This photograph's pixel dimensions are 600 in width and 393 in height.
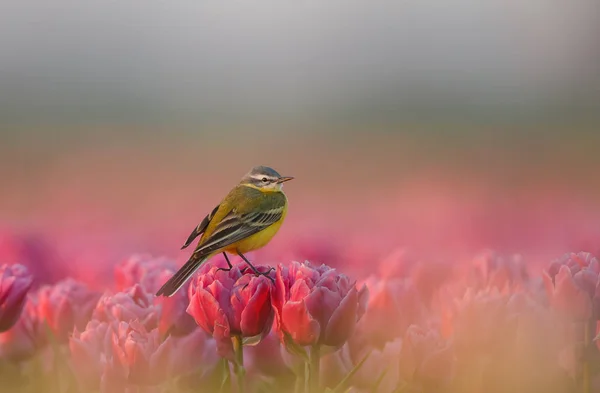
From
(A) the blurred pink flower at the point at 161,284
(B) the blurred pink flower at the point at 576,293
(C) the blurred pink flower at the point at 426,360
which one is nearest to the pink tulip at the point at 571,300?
(B) the blurred pink flower at the point at 576,293

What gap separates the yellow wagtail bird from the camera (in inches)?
113

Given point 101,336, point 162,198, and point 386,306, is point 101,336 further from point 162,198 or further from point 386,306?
point 162,198

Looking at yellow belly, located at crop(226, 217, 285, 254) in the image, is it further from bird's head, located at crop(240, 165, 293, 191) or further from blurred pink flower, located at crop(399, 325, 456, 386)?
blurred pink flower, located at crop(399, 325, 456, 386)

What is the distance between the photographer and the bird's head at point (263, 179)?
4.03 meters

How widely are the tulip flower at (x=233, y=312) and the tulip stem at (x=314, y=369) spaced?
0.11m

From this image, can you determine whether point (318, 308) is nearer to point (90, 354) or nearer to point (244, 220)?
point (90, 354)

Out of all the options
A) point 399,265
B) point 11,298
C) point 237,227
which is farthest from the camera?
point 237,227

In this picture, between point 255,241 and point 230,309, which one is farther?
point 255,241

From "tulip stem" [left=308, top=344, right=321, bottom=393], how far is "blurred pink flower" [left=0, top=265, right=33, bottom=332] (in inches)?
28.1

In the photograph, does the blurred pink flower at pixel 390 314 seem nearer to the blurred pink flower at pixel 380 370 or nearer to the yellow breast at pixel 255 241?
the blurred pink flower at pixel 380 370

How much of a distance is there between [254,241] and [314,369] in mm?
1632

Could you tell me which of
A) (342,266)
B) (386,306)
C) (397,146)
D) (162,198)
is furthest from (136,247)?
(397,146)

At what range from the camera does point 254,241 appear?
3340 mm

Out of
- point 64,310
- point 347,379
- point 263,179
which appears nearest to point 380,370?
point 347,379
